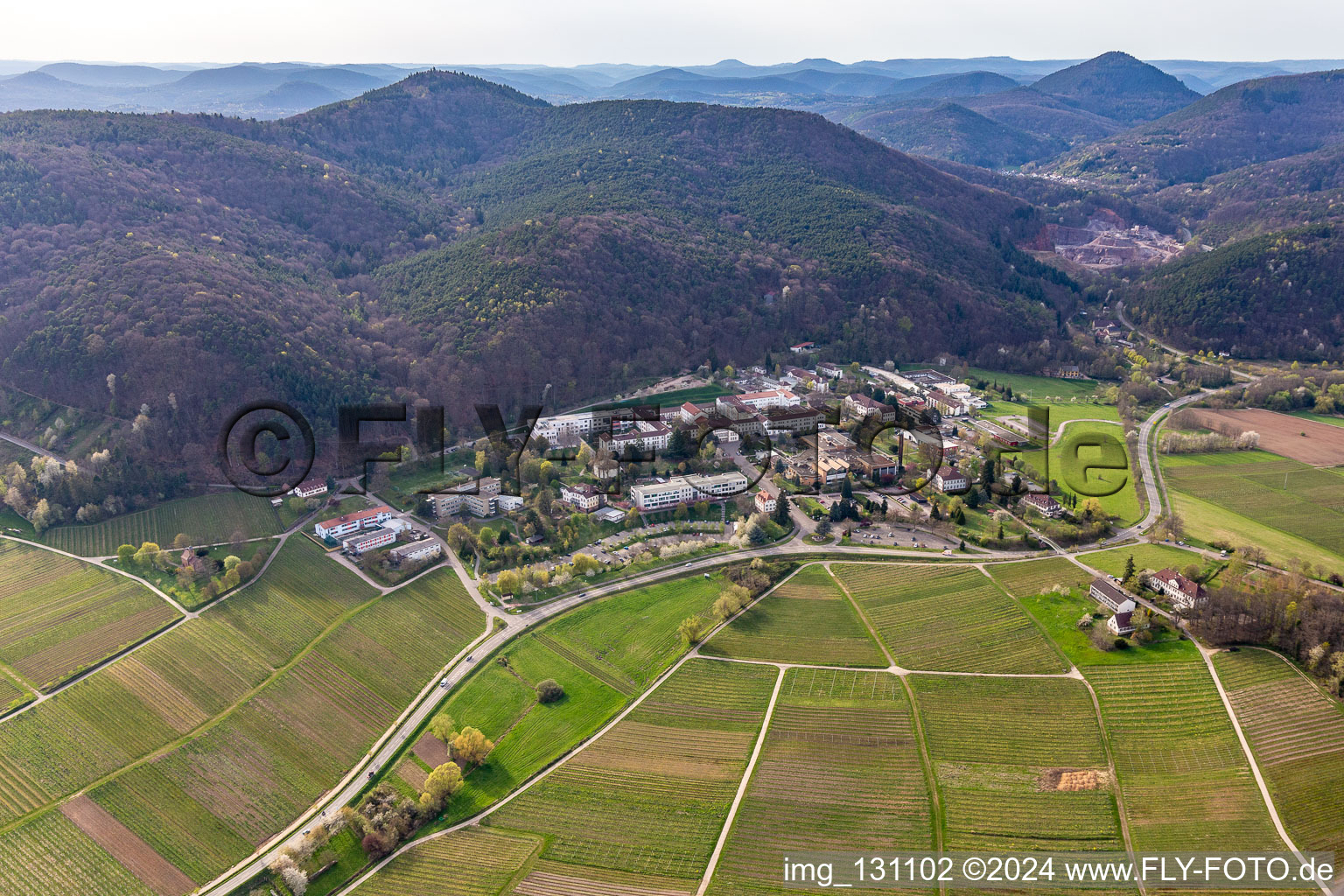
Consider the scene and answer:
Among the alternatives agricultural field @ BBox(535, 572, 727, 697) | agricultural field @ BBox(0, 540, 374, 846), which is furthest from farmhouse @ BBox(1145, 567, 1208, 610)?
agricultural field @ BBox(0, 540, 374, 846)

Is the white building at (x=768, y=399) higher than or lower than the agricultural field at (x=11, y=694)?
higher

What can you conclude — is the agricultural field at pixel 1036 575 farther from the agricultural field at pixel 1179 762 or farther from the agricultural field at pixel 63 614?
the agricultural field at pixel 63 614

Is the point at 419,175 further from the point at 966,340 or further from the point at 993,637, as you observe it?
the point at 993,637

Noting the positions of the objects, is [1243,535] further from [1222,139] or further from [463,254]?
[1222,139]

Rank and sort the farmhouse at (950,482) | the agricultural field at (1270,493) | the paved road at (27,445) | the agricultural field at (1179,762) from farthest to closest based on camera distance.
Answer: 1. the paved road at (27,445)
2. the farmhouse at (950,482)
3. the agricultural field at (1270,493)
4. the agricultural field at (1179,762)

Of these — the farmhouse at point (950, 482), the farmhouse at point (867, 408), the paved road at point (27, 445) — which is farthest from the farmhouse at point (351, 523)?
the farmhouse at point (867, 408)

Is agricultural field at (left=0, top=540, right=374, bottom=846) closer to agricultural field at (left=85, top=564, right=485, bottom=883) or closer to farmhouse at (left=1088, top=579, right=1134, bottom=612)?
agricultural field at (left=85, top=564, right=485, bottom=883)

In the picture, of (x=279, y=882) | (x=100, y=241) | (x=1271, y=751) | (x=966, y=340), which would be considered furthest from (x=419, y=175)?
(x=1271, y=751)

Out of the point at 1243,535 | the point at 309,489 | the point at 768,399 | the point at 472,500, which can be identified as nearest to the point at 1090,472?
the point at 1243,535
